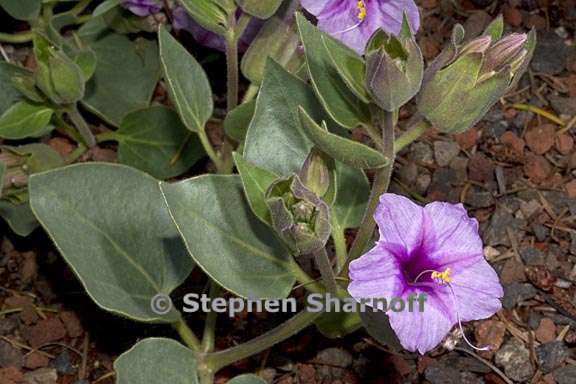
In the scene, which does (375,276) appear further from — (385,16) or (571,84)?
(571,84)

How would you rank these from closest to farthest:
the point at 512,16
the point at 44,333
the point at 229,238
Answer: the point at 229,238, the point at 44,333, the point at 512,16

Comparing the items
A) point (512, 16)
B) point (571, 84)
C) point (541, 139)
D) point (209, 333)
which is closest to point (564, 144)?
point (541, 139)

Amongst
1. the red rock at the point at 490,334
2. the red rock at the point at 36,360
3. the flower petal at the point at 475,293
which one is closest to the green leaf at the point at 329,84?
the flower petal at the point at 475,293

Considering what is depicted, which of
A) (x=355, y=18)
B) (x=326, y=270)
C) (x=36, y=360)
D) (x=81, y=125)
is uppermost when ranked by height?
(x=355, y=18)

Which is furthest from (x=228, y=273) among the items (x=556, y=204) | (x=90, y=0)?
(x=90, y=0)

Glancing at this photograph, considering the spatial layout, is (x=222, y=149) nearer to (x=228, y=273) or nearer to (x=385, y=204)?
(x=228, y=273)

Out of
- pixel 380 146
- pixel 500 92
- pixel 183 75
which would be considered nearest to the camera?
pixel 500 92

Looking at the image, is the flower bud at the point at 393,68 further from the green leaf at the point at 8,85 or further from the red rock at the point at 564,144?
the green leaf at the point at 8,85
